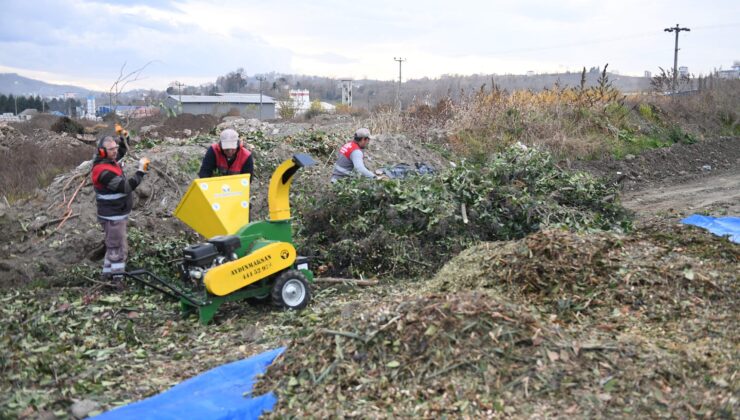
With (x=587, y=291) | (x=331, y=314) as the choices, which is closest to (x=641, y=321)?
(x=587, y=291)

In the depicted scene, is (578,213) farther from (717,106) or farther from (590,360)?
(717,106)

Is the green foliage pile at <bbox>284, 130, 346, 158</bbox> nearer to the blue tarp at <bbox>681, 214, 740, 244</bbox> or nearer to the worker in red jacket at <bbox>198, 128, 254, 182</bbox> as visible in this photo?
the worker in red jacket at <bbox>198, 128, 254, 182</bbox>

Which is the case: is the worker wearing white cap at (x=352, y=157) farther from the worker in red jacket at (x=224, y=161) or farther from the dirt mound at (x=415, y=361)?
the dirt mound at (x=415, y=361)

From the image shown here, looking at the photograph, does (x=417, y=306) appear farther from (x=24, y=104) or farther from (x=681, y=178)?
(x=24, y=104)

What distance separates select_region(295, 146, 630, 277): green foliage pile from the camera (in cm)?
740

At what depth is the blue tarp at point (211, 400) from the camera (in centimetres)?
390

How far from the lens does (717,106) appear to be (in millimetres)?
22844

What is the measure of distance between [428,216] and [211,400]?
4151 mm

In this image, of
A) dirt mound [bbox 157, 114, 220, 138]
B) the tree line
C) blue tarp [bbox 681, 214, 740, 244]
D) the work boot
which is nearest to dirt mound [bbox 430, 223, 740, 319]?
blue tarp [bbox 681, 214, 740, 244]

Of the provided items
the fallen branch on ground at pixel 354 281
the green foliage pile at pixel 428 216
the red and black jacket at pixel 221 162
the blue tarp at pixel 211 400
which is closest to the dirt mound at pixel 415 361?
the blue tarp at pixel 211 400

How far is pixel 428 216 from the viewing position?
7730 mm

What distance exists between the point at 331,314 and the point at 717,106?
21.7 meters

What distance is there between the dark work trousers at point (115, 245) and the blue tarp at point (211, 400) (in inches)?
114

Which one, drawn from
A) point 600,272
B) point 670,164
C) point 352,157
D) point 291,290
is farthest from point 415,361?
point 670,164
